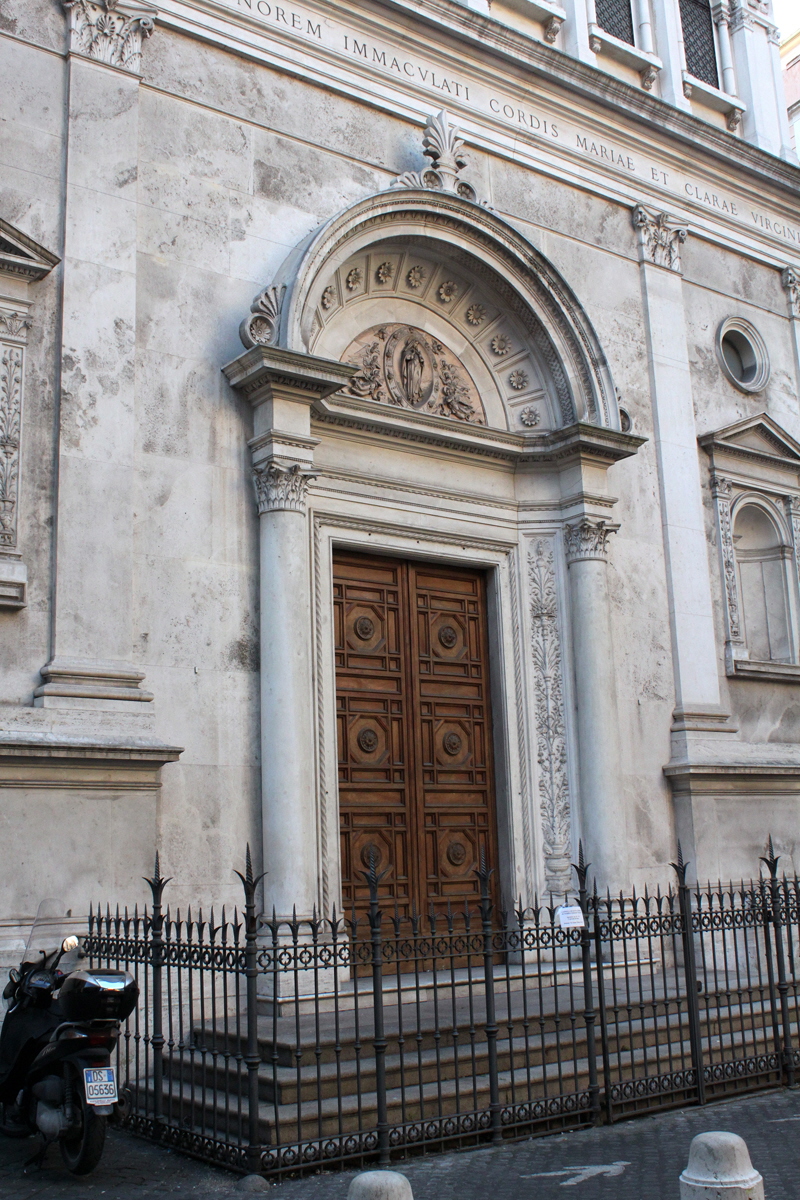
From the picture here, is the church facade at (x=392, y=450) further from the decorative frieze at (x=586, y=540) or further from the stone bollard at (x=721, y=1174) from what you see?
the stone bollard at (x=721, y=1174)

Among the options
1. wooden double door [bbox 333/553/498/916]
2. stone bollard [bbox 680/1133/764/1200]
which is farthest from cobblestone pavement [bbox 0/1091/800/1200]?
wooden double door [bbox 333/553/498/916]

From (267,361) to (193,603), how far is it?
2.21 m

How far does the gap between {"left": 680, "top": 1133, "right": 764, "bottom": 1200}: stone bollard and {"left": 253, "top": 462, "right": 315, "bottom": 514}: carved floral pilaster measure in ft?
23.5

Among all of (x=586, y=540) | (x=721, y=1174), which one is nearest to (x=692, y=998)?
(x=721, y=1174)

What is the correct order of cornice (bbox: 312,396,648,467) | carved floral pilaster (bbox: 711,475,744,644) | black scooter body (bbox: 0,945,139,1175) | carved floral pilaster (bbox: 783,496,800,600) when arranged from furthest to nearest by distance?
carved floral pilaster (bbox: 783,496,800,600)
carved floral pilaster (bbox: 711,475,744,644)
cornice (bbox: 312,396,648,467)
black scooter body (bbox: 0,945,139,1175)

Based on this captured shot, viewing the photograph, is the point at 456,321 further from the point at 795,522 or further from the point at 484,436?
the point at 795,522


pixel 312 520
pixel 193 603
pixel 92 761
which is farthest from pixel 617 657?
pixel 92 761

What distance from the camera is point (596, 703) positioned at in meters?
12.7

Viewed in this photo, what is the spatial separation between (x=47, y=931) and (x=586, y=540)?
7.41 metres

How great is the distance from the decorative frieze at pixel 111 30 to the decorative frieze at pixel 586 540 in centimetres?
625

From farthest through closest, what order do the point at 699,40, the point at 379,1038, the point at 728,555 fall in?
the point at 699,40 → the point at 728,555 → the point at 379,1038

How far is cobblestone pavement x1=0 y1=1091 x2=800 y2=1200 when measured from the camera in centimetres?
627

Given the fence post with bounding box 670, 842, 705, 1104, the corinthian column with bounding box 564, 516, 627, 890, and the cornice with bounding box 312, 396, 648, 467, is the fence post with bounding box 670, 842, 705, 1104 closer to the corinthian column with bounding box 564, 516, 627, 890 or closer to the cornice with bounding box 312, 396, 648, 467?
the corinthian column with bounding box 564, 516, 627, 890

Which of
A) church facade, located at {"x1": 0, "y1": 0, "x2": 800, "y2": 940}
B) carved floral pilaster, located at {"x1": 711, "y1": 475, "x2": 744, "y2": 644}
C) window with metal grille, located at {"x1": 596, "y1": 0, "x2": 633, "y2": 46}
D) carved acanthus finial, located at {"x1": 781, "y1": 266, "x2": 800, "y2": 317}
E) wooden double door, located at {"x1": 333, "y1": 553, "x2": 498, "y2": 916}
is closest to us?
church facade, located at {"x1": 0, "y1": 0, "x2": 800, "y2": 940}
